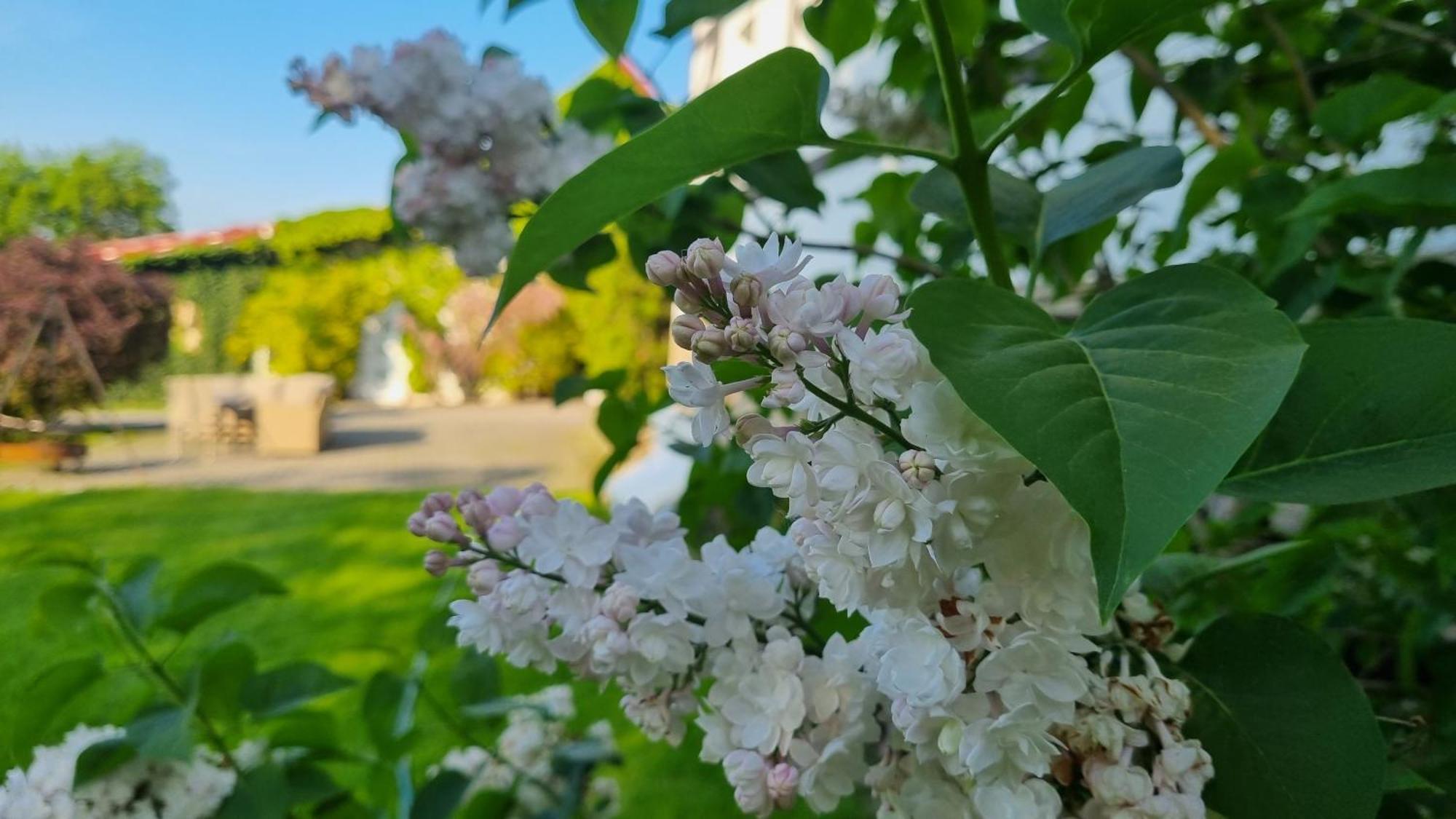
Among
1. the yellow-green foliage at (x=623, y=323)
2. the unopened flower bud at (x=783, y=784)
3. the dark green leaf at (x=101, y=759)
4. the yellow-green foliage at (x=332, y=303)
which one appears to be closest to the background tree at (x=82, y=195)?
the dark green leaf at (x=101, y=759)

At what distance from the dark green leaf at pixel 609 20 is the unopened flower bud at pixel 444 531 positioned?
31cm

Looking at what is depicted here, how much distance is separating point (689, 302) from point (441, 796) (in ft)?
1.49

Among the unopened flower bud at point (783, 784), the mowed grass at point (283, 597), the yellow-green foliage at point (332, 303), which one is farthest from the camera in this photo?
the yellow-green foliage at point (332, 303)

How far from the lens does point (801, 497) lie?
19 centimetres

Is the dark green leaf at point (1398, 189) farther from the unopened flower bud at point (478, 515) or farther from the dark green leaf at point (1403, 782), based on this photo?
the unopened flower bud at point (478, 515)

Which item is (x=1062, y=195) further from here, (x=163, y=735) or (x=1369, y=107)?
(x=163, y=735)

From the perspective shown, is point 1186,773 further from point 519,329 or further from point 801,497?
point 519,329

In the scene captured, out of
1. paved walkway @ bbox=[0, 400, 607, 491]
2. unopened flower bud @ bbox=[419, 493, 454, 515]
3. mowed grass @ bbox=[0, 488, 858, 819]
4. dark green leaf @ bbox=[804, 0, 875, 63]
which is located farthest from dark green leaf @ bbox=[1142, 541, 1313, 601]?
paved walkway @ bbox=[0, 400, 607, 491]

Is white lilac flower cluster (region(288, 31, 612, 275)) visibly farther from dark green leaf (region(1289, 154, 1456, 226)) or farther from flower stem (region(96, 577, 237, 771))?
dark green leaf (region(1289, 154, 1456, 226))

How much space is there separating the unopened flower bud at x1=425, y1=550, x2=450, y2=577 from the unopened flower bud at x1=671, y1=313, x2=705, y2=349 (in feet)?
0.48

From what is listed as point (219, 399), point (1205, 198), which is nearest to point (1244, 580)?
point (1205, 198)

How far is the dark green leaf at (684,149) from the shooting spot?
0.70ft

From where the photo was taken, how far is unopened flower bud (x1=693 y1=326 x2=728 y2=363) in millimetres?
182

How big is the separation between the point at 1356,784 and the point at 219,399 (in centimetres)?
383
